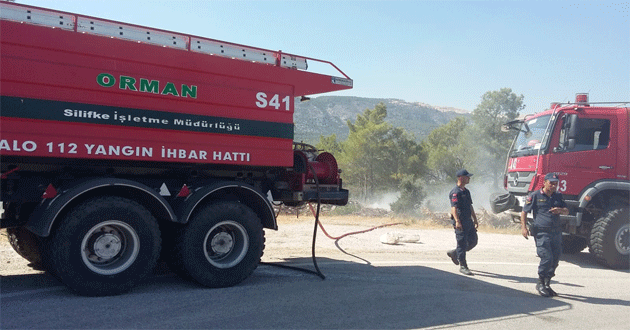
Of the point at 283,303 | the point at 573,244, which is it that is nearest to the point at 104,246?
the point at 283,303

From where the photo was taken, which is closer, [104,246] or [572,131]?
[104,246]

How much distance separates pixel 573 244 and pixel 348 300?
681 centimetres

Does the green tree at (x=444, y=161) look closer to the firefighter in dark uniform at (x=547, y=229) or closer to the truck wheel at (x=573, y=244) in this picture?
the truck wheel at (x=573, y=244)

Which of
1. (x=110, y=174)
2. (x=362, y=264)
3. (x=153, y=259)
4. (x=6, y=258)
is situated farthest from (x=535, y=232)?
(x=6, y=258)

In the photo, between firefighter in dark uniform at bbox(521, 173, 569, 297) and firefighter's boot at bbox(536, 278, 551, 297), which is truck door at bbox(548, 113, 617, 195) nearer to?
firefighter in dark uniform at bbox(521, 173, 569, 297)

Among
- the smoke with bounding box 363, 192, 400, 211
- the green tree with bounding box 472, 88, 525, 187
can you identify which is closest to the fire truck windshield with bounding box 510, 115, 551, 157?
the smoke with bounding box 363, 192, 400, 211

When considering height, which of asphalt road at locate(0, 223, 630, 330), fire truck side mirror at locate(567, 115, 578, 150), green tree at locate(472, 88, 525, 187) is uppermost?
green tree at locate(472, 88, 525, 187)

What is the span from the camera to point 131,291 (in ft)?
19.2

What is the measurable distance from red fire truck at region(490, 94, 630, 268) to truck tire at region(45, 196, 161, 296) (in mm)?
7069

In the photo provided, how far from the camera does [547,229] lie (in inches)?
269

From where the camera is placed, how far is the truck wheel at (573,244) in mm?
10321

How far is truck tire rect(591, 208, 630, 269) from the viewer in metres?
8.84

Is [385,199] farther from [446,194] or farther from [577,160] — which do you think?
[577,160]

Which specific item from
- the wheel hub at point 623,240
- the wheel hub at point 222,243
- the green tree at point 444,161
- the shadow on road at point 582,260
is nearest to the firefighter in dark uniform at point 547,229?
the wheel hub at point 623,240
